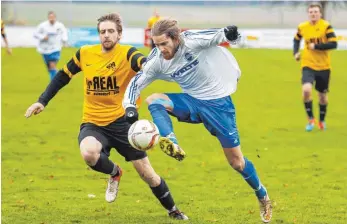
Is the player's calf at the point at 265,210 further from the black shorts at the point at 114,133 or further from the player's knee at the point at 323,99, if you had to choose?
the player's knee at the point at 323,99

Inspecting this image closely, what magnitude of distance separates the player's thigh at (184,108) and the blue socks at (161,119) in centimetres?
19

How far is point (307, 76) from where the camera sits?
1616 centimetres

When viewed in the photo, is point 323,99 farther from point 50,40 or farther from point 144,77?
point 50,40

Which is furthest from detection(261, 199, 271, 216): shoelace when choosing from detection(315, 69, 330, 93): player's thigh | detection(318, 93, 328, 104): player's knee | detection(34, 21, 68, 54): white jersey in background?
detection(34, 21, 68, 54): white jersey in background

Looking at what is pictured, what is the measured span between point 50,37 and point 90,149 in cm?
1613

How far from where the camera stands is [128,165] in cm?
1341

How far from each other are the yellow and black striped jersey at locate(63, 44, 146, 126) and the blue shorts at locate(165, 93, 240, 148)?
31.7 inches

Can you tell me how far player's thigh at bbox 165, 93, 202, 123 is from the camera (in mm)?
8008

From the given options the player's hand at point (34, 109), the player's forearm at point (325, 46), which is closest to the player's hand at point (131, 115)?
the player's hand at point (34, 109)

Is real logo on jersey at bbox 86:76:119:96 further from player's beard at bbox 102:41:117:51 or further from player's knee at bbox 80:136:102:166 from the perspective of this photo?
player's knee at bbox 80:136:102:166

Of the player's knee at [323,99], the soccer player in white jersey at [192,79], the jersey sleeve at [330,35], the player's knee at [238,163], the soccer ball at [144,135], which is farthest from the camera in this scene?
the player's knee at [323,99]

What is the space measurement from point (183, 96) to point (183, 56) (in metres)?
0.47

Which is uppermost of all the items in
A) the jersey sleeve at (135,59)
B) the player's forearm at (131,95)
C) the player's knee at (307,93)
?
the jersey sleeve at (135,59)

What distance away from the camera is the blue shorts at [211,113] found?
317 inches
